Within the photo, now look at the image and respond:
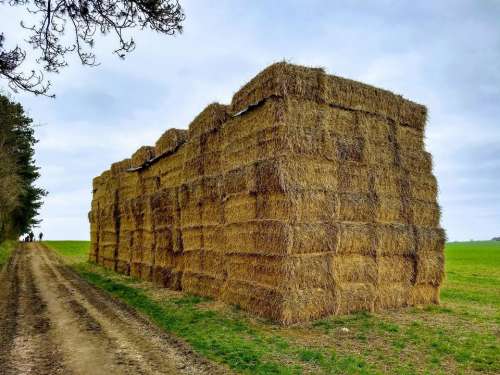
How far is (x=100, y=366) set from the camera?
780 centimetres

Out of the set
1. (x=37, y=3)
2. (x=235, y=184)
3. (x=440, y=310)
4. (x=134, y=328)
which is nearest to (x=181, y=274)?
(x=235, y=184)

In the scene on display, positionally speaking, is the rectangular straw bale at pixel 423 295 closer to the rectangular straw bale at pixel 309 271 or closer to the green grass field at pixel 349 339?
the green grass field at pixel 349 339

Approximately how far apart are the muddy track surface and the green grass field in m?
0.60

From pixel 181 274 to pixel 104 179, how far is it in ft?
60.6

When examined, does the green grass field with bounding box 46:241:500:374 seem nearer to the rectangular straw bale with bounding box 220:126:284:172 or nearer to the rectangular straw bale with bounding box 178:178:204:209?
the rectangular straw bale with bounding box 178:178:204:209

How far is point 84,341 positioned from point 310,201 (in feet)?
21.0

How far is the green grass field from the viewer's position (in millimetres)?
7930

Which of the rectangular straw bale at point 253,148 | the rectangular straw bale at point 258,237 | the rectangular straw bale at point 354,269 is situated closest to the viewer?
the rectangular straw bale at point 258,237

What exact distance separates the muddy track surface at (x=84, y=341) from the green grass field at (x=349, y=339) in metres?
0.60

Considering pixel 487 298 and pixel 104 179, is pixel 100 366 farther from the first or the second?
pixel 104 179

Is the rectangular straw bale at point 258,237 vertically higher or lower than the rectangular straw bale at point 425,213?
lower

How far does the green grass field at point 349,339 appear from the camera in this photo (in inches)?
312

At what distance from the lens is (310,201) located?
39.4 feet

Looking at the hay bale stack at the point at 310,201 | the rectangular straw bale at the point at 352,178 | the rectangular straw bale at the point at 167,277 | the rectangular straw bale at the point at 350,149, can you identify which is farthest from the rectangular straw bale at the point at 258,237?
the rectangular straw bale at the point at 167,277
